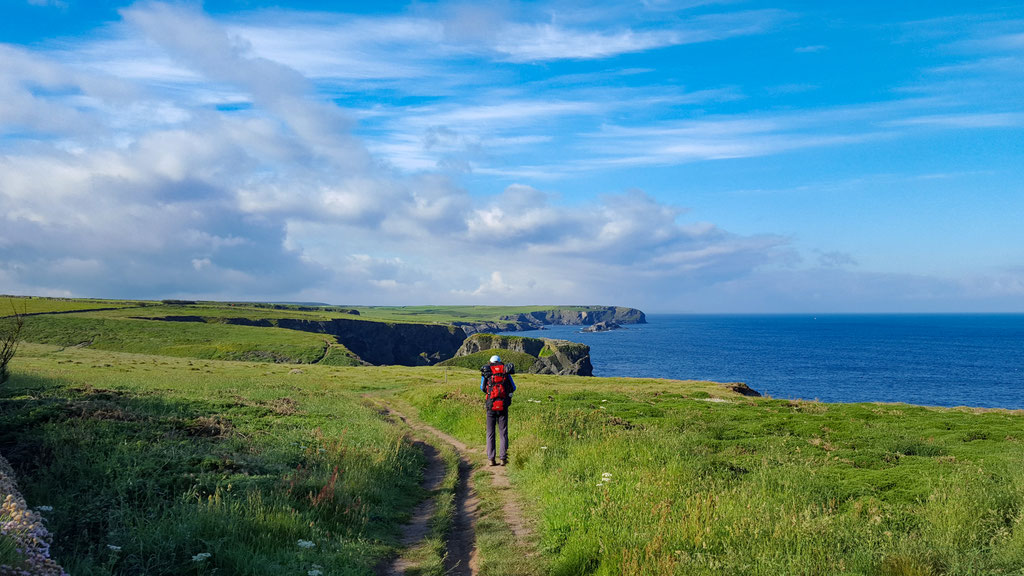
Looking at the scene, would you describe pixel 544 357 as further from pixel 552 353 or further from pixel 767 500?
pixel 767 500

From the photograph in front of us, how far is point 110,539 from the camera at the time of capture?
7516 mm

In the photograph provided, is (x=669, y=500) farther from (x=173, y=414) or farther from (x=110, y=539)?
(x=173, y=414)

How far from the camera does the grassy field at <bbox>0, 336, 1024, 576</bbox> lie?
727 centimetres

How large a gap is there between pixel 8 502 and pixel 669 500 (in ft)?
31.3

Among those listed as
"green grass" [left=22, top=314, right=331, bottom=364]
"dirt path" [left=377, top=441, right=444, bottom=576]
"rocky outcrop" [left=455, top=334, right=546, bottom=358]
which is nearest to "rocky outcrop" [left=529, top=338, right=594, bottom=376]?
"rocky outcrop" [left=455, top=334, right=546, bottom=358]

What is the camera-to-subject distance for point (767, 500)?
9242 millimetres

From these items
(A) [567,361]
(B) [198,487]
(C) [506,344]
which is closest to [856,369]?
(A) [567,361]

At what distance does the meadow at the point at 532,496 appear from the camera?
23.9ft

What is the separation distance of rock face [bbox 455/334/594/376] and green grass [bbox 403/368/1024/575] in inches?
4621

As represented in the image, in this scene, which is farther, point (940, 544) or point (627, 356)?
point (627, 356)

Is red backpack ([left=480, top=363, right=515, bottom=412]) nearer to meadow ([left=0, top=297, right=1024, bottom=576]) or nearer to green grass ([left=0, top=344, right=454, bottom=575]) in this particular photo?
meadow ([left=0, top=297, right=1024, bottom=576])

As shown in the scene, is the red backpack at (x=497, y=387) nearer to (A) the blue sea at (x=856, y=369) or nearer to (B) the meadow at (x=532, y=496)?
(B) the meadow at (x=532, y=496)

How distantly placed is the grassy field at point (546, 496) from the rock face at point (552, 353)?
391 feet

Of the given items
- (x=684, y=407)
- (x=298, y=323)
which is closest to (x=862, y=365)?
(x=684, y=407)
